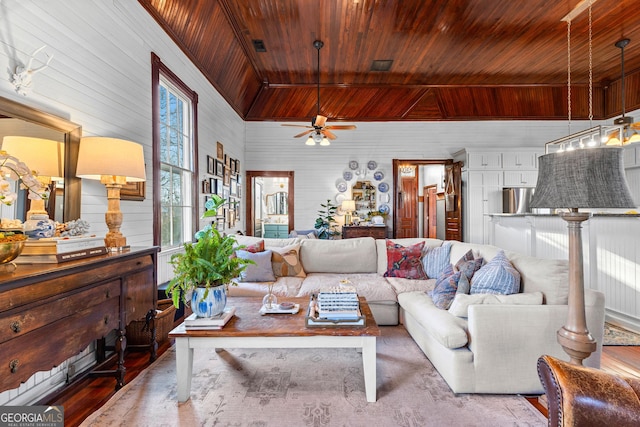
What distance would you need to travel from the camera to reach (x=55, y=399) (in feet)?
6.80

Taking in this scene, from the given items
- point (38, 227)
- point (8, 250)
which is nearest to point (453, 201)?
point (38, 227)

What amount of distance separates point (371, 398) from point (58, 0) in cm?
334

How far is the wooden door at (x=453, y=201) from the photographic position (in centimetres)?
689

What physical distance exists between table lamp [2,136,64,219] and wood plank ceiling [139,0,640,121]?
6.15 feet

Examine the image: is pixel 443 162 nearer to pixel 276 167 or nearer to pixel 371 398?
pixel 276 167

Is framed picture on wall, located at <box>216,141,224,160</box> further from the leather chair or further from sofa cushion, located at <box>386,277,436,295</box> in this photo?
the leather chair

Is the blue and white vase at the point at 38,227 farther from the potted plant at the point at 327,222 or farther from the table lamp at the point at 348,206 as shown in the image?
the table lamp at the point at 348,206

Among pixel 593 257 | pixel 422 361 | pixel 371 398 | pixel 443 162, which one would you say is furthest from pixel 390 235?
pixel 371 398

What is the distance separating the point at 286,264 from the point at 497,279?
2.25m

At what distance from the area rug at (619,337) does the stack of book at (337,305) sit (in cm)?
259

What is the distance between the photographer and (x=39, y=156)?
1972 millimetres

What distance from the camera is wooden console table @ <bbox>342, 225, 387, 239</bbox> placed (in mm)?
7031

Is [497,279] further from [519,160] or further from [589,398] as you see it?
[519,160]

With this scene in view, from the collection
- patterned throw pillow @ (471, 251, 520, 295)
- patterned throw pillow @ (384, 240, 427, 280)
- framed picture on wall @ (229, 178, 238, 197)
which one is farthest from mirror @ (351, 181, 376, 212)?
patterned throw pillow @ (471, 251, 520, 295)
